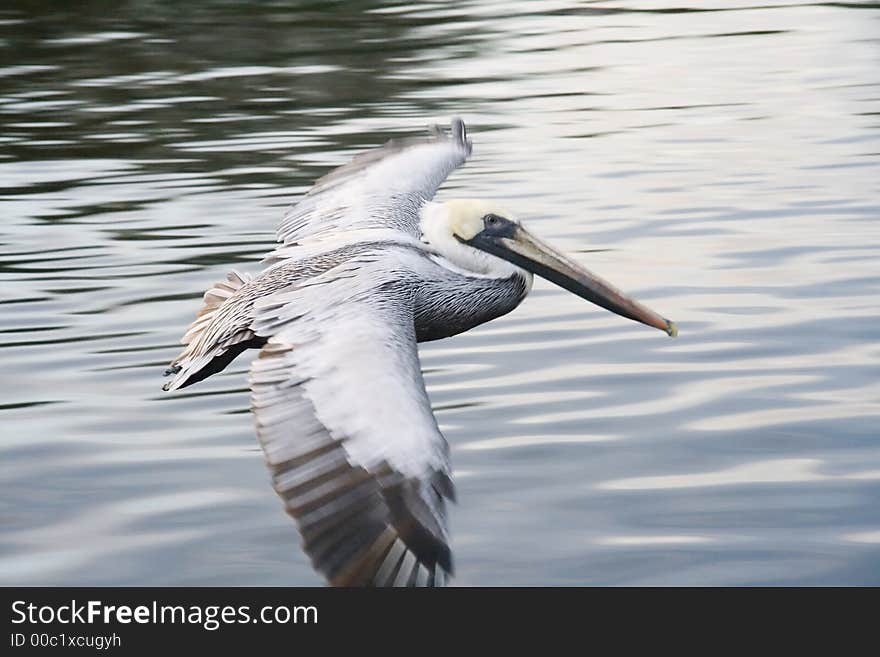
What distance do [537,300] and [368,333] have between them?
342cm

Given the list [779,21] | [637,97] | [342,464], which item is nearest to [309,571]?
[342,464]

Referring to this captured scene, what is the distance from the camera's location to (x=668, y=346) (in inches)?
325

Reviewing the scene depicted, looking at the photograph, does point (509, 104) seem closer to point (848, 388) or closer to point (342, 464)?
point (848, 388)

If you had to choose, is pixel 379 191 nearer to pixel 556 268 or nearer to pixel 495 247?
pixel 495 247

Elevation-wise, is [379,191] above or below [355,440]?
above

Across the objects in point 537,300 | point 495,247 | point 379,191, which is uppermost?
point 379,191

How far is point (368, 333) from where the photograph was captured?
572cm

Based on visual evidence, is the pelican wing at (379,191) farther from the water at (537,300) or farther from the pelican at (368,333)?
the water at (537,300)

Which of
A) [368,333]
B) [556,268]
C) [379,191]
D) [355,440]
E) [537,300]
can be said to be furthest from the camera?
[537,300]

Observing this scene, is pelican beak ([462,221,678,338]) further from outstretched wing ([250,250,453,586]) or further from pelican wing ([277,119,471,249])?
outstretched wing ([250,250,453,586])

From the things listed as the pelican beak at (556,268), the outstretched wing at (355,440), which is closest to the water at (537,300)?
the pelican beak at (556,268)

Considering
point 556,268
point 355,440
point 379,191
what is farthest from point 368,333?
point 379,191

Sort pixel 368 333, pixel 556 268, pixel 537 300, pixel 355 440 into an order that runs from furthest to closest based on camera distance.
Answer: pixel 537 300, pixel 556 268, pixel 368 333, pixel 355 440

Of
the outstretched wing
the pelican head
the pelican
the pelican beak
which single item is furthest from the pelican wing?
the outstretched wing
